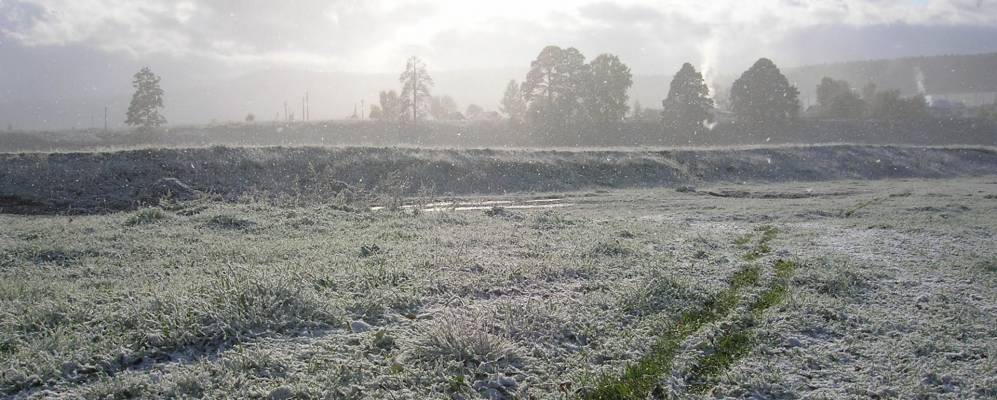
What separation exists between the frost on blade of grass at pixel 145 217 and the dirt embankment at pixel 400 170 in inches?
185

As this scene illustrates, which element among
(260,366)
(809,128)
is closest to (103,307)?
(260,366)

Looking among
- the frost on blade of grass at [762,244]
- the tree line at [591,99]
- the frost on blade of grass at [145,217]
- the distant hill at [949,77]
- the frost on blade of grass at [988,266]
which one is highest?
the distant hill at [949,77]

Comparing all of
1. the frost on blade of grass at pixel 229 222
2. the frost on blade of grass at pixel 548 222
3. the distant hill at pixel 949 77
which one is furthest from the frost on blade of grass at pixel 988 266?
the distant hill at pixel 949 77

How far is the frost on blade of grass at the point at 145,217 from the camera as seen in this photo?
49.4 ft

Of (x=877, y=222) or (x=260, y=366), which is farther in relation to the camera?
(x=877, y=222)

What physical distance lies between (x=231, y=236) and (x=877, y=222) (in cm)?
1762

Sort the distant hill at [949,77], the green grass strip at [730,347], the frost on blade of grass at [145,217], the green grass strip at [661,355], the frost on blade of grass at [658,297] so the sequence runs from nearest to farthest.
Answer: the green grass strip at [661,355] → the green grass strip at [730,347] → the frost on blade of grass at [658,297] → the frost on blade of grass at [145,217] → the distant hill at [949,77]

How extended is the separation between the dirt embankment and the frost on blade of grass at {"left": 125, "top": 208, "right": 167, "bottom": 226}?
469 centimetres

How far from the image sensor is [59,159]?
24062mm

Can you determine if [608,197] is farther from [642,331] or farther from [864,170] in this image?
[864,170]

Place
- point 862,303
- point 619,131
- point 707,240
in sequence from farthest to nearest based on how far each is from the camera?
point 619,131
point 707,240
point 862,303

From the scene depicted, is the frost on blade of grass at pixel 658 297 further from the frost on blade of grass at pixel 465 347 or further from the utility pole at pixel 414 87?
the utility pole at pixel 414 87

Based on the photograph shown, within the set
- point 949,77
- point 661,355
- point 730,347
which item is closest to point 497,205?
point 730,347

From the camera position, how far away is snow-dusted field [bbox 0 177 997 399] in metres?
5.71
